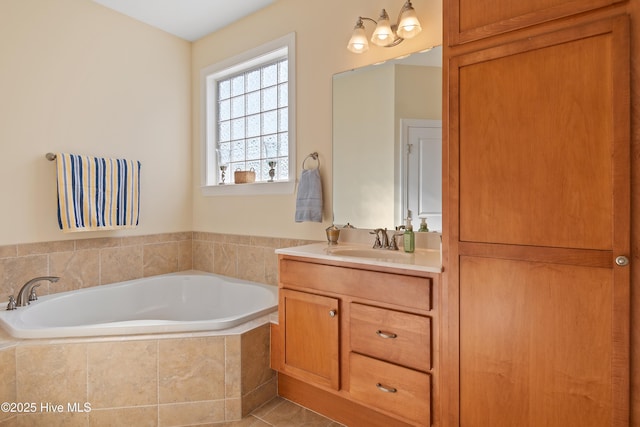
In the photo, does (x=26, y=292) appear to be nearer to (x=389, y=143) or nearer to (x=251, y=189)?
(x=251, y=189)

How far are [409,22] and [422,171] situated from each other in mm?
801

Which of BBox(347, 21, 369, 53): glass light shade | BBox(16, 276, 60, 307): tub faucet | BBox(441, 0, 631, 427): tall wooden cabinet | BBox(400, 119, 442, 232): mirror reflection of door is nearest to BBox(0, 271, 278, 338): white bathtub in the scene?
A: BBox(16, 276, 60, 307): tub faucet

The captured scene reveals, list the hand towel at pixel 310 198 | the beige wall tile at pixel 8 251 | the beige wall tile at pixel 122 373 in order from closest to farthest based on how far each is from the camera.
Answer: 1. the beige wall tile at pixel 122 373
2. the beige wall tile at pixel 8 251
3. the hand towel at pixel 310 198

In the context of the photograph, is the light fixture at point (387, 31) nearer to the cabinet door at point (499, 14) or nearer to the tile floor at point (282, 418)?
the cabinet door at point (499, 14)

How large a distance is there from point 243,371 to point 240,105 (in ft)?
7.15

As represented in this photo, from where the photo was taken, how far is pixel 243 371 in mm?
1938

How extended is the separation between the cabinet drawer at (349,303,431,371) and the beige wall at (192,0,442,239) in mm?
861

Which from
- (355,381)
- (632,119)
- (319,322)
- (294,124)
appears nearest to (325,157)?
(294,124)

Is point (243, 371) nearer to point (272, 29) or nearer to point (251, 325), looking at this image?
point (251, 325)

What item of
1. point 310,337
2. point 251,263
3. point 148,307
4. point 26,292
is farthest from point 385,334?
point 26,292

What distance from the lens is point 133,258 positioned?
2906 mm

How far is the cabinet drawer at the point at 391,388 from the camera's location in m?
1.52

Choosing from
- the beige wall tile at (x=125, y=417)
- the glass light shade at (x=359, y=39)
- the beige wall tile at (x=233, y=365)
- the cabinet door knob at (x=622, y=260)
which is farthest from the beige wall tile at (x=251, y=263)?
the cabinet door knob at (x=622, y=260)

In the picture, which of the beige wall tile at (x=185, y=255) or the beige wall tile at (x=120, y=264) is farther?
the beige wall tile at (x=185, y=255)
